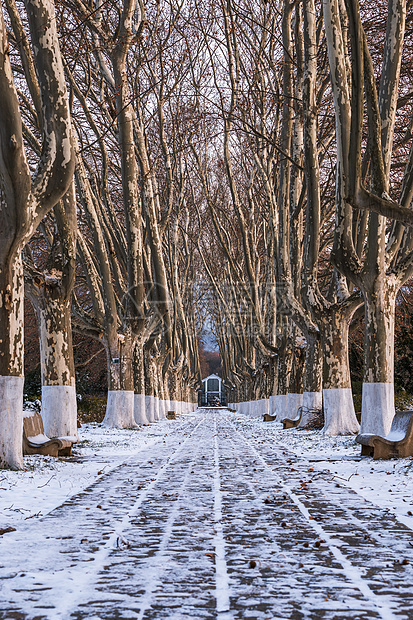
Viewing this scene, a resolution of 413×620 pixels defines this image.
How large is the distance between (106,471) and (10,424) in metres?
1.52

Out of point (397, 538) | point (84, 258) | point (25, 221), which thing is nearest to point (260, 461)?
point (25, 221)

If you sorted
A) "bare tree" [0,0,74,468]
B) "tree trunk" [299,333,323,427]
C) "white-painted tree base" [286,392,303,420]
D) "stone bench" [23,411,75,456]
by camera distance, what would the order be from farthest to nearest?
"white-painted tree base" [286,392,303,420] → "tree trunk" [299,333,323,427] → "stone bench" [23,411,75,456] → "bare tree" [0,0,74,468]

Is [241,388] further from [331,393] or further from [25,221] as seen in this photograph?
[25,221]

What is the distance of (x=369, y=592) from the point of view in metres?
3.42

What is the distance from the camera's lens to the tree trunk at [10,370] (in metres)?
8.39

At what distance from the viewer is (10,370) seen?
335 inches

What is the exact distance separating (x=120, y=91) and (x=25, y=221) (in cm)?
858

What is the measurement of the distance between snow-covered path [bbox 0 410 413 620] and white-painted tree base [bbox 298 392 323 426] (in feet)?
36.7

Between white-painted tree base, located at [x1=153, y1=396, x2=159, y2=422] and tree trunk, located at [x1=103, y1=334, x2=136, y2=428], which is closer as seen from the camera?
tree trunk, located at [x1=103, y1=334, x2=136, y2=428]

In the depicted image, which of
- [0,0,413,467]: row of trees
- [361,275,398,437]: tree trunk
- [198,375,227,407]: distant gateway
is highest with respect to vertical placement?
[0,0,413,467]: row of trees

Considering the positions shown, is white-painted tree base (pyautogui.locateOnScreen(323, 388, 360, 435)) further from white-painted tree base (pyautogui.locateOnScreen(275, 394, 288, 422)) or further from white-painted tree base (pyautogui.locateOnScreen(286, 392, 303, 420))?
white-painted tree base (pyautogui.locateOnScreen(275, 394, 288, 422))

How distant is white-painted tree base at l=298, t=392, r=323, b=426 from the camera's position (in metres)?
18.5

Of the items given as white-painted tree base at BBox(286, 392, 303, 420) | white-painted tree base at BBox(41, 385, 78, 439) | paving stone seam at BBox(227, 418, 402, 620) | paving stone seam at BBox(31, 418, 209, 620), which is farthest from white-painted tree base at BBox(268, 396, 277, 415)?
paving stone seam at BBox(227, 418, 402, 620)

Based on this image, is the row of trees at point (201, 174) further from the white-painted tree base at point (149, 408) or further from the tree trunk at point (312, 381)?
the white-painted tree base at point (149, 408)
